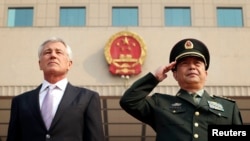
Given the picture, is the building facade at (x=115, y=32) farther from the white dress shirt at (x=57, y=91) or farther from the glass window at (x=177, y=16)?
the white dress shirt at (x=57, y=91)

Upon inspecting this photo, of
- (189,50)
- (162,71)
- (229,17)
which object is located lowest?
(162,71)

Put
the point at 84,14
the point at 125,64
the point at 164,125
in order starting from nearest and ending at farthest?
the point at 164,125, the point at 125,64, the point at 84,14

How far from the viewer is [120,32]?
11977 millimetres

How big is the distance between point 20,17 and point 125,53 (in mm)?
3140

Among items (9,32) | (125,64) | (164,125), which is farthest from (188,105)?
(9,32)

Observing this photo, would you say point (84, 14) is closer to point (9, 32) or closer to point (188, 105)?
point (9, 32)

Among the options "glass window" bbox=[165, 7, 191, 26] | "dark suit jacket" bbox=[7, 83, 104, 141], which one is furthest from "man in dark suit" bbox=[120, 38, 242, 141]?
"glass window" bbox=[165, 7, 191, 26]

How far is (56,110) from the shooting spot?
303 cm

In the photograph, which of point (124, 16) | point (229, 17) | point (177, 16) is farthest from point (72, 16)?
point (229, 17)

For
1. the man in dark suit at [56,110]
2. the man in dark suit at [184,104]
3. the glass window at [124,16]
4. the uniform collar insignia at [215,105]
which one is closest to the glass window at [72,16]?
the glass window at [124,16]

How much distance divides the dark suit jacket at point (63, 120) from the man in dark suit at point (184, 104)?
0.22 metres

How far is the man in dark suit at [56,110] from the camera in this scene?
9.83 feet

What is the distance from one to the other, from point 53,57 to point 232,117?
1.13m

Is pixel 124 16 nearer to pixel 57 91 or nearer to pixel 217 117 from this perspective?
pixel 57 91
